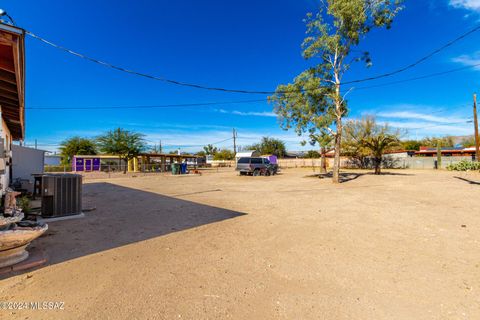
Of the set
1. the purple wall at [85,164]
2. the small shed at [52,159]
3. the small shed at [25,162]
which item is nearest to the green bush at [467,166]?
the small shed at [25,162]

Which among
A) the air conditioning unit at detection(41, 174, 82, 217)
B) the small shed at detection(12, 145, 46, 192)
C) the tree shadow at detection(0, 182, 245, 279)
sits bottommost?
the tree shadow at detection(0, 182, 245, 279)

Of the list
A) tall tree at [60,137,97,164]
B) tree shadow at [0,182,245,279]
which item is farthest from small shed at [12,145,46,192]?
tall tree at [60,137,97,164]

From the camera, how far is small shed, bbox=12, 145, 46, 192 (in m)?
14.1

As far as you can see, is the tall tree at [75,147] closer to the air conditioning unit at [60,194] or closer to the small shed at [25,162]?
the small shed at [25,162]

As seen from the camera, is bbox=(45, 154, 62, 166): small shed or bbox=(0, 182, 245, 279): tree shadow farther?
bbox=(45, 154, 62, 166): small shed

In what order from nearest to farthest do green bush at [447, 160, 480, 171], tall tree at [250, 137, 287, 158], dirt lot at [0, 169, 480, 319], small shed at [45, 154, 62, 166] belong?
dirt lot at [0, 169, 480, 319] → green bush at [447, 160, 480, 171] → small shed at [45, 154, 62, 166] → tall tree at [250, 137, 287, 158]

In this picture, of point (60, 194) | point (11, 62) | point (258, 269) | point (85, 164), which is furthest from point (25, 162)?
point (85, 164)

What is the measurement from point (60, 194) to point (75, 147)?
159ft

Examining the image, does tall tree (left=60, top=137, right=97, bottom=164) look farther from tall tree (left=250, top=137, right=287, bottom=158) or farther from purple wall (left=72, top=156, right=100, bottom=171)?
tall tree (left=250, top=137, right=287, bottom=158)

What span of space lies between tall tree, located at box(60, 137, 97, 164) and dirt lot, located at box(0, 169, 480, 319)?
158 feet

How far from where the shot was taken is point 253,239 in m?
5.19

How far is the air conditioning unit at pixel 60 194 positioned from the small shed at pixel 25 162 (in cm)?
928

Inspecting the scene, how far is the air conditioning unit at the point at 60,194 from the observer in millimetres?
6594

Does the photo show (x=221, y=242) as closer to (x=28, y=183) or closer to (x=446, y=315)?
(x=446, y=315)
